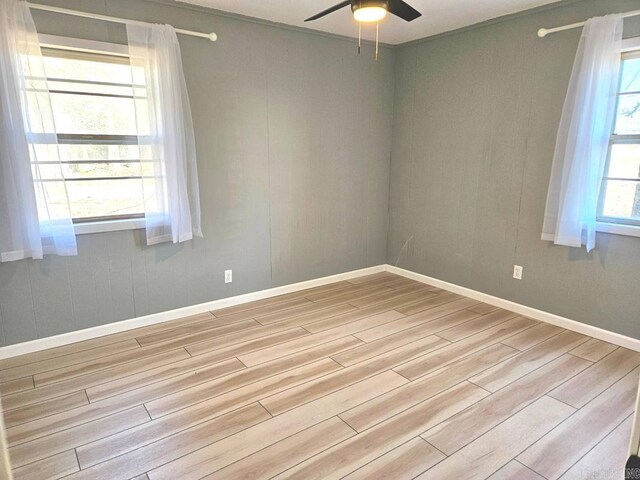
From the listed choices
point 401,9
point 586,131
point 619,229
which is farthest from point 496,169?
point 401,9

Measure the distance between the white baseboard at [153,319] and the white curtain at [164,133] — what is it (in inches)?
26.7

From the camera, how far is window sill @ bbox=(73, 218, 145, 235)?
306cm

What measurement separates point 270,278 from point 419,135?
2.14 meters

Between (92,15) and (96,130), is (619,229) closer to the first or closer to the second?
(96,130)

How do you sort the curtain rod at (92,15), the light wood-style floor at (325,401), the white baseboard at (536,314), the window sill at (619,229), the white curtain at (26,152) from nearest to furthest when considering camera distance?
the light wood-style floor at (325,401) < the white curtain at (26,152) < the curtain rod at (92,15) < the window sill at (619,229) < the white baseboard at (536,314)

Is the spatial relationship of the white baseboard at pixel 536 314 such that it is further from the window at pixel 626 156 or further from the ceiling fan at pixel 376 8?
the ceiling fan at pixel 376 8

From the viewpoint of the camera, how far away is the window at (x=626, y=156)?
2.94m

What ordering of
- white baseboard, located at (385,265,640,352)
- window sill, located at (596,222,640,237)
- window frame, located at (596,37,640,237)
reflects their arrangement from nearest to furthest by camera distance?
window frame, located at (596,37,640,237)
window sill, located at (596,222,640,237)
white baseboard, located at (385,265,640,352)

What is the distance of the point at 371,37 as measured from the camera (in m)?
4.20

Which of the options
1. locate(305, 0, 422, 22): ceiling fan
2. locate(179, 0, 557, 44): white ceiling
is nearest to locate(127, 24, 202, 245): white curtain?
locate(179, 0, 557, 44): white ceiling

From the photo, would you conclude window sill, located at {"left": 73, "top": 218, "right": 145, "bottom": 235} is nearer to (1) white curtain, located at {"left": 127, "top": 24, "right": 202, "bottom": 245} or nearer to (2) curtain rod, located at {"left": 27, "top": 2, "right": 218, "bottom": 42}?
(1) white curtain, located at {"left": 127, "top": 24, "right": 202, "bottom": 245}

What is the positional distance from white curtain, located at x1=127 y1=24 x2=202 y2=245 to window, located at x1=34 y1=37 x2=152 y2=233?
0.27 feet

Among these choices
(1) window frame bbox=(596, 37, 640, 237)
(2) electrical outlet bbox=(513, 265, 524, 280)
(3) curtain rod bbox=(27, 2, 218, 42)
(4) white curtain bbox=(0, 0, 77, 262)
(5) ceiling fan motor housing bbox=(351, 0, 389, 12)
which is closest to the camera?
(5) ceiling fan motor housing bbox=(351, 0, 389, 12)

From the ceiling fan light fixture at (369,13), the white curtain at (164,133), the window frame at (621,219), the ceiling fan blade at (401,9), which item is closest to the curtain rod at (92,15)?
the white curtain at (164,133)
